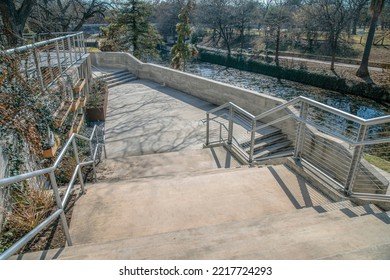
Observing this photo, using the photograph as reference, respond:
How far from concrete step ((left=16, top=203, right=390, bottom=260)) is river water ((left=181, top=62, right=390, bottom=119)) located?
1753cm

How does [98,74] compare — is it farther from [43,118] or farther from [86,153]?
[43,118]

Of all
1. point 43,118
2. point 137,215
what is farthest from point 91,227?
point 43,118

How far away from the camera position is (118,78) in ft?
46.1

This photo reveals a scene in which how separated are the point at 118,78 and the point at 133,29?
13.9 meters

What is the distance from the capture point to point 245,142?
6961 mm

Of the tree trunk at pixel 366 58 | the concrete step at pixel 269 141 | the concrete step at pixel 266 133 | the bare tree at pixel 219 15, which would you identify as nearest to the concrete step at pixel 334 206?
the concrete step at pixel 269 141

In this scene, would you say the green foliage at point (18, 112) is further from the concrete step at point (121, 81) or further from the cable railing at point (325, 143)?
the concrete step at point (121, 81)

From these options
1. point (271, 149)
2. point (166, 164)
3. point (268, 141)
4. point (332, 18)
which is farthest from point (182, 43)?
point (166, 164)

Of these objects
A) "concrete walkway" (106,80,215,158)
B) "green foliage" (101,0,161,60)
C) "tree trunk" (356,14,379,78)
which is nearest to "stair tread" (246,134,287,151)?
"concrete walkway" (106,80,215,158)

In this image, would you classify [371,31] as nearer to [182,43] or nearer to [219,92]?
[182,43]

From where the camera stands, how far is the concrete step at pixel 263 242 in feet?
7.27

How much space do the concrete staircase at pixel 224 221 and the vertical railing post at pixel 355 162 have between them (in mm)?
268

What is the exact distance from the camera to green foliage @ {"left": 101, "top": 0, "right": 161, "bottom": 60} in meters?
24.9

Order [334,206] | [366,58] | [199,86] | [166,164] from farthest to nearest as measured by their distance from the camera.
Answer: [366,58]
[199,86]
[166,164]
[334,206]
